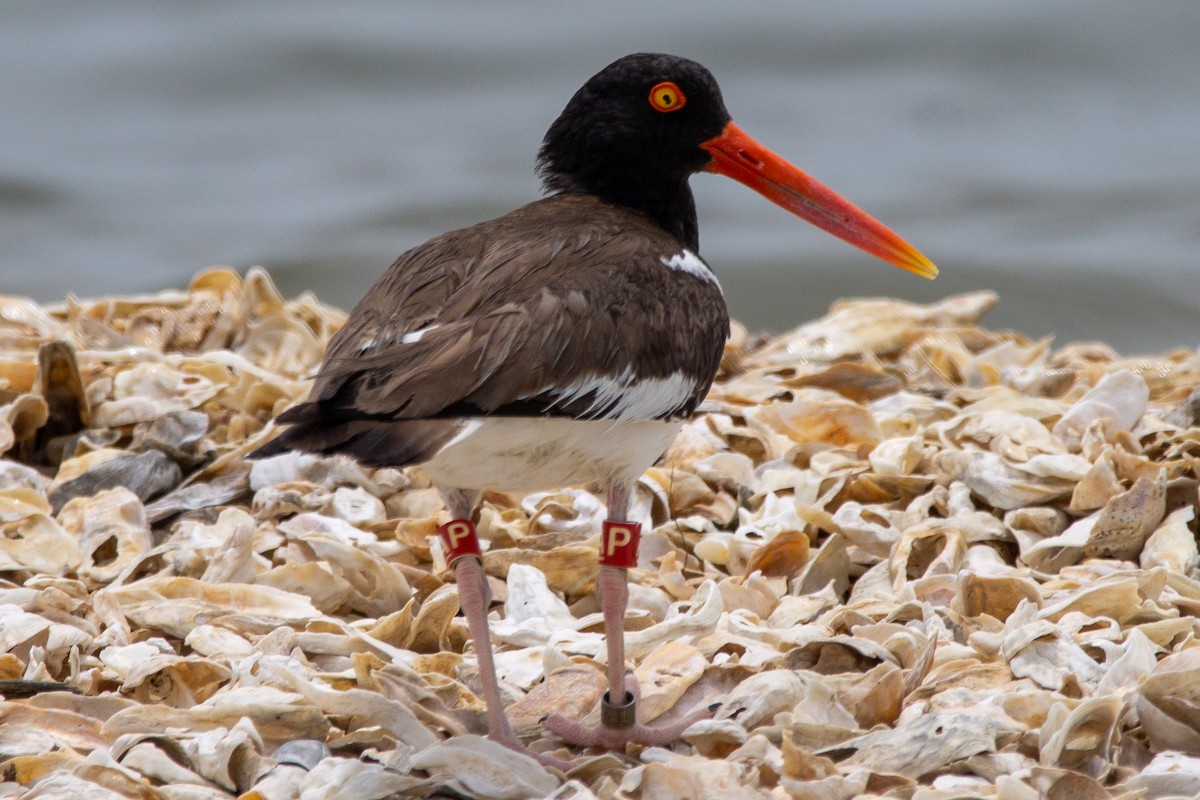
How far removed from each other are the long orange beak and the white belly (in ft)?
3.73

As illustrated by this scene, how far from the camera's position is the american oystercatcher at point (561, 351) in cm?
273

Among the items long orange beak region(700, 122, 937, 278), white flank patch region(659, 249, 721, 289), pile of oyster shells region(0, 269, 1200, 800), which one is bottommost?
pile of oyster shells region(0, 269, 1200, 800)

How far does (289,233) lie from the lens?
10273mm

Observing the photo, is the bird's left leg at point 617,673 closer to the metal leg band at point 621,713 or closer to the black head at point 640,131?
the metal leg band at point 621,713

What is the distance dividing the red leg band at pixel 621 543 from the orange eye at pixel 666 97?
1208 mm

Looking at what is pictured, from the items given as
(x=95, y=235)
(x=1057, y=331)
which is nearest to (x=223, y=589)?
(x=1057, y=331)

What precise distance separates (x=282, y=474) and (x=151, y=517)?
0.39m

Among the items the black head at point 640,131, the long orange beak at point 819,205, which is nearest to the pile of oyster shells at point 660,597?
the long orange beak at point 819,205

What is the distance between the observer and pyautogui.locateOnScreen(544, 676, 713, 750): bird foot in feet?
10.4

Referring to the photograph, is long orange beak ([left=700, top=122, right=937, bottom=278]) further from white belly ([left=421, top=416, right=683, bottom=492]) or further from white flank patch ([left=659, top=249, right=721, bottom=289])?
white belly ([left=421, top=416, right=683, bottom=492])

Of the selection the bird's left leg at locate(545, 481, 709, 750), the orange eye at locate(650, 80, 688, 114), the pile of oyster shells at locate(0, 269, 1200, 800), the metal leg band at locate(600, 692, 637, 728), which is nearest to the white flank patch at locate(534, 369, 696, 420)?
the bird's left leg at locate(545, 481, 709, 750)

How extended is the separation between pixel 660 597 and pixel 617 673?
1.75 ft

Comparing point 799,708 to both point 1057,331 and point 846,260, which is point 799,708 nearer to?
point 1057,331

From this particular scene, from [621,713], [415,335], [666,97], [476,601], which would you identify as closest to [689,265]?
[666,97]
